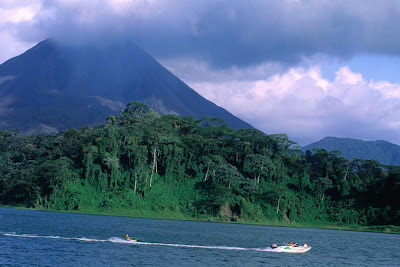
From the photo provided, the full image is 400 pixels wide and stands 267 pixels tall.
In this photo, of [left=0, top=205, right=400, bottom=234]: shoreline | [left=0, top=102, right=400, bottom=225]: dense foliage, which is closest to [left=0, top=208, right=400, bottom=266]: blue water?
[left=0, top=205, right=400, bottom=234]: shoreline

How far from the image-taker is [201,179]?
11238 cm

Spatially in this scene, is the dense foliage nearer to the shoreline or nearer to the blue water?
the shoreline

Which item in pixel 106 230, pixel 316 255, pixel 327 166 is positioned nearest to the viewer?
pixel 316 255

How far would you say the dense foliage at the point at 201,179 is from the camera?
10262 cm

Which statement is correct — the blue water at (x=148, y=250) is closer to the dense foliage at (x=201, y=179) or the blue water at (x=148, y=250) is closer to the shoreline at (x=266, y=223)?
the shoreline at (x=266, y=223)

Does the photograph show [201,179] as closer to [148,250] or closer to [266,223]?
[266,223]

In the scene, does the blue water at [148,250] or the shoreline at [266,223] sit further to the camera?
the shoreline at [266,223]

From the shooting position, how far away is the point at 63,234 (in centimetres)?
5312

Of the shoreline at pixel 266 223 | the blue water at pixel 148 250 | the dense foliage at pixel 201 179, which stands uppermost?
the dense foliage at pixel 201 179

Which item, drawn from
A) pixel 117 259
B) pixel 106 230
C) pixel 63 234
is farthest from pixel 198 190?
pixel 117 259

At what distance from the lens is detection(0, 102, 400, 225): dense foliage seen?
10262 centimetres

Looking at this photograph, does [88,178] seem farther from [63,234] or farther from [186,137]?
[63,234]

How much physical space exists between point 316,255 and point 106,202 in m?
60.0

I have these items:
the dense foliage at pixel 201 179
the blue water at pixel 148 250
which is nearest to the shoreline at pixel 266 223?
the dense foliage at pixel 201 179
